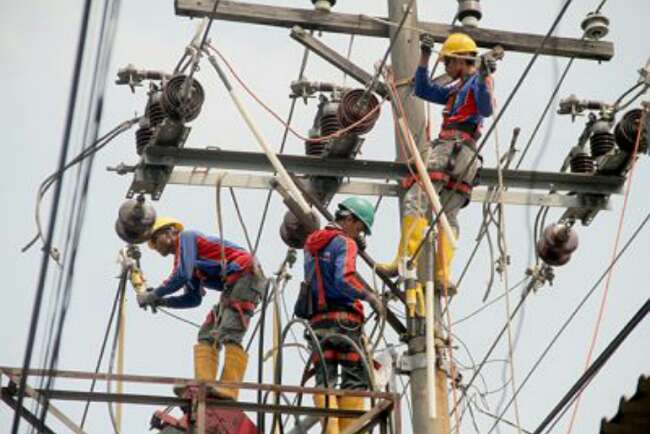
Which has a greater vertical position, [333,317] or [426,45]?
[426,45]

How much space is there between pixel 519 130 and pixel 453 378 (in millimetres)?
2423

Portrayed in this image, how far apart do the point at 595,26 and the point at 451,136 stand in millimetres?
1878

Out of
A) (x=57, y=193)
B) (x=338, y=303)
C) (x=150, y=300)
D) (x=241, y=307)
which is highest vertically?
(x=150, y=300)

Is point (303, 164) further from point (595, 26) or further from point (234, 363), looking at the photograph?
point (595, 26)

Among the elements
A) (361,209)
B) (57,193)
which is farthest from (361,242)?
(57,193)

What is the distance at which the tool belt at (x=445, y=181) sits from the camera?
48.6ft

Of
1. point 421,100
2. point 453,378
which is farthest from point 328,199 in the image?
point 453,378

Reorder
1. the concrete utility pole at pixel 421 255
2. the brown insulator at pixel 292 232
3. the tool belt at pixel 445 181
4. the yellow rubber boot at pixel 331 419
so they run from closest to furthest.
A: the yellow rubber boot at pixel 331 419
the concrete utility pole at pixel 421 255
the tool belt at pixel 445 181
the brown insulator at pixel 292 232

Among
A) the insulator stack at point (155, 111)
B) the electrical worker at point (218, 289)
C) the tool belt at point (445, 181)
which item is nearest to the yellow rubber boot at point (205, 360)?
the electrical worker at point (218, 289)

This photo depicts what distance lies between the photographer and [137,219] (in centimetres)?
1571

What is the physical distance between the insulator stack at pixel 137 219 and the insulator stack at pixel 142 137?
0.52m

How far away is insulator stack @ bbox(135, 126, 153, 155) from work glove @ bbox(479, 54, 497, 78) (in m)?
2.58

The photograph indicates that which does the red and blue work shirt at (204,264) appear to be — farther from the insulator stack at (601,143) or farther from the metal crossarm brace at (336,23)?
the insulator stack at (601,143)

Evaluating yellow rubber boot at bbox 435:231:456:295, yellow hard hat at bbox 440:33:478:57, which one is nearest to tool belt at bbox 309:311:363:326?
yellow rubber boot at bbox 435:231:456:295
